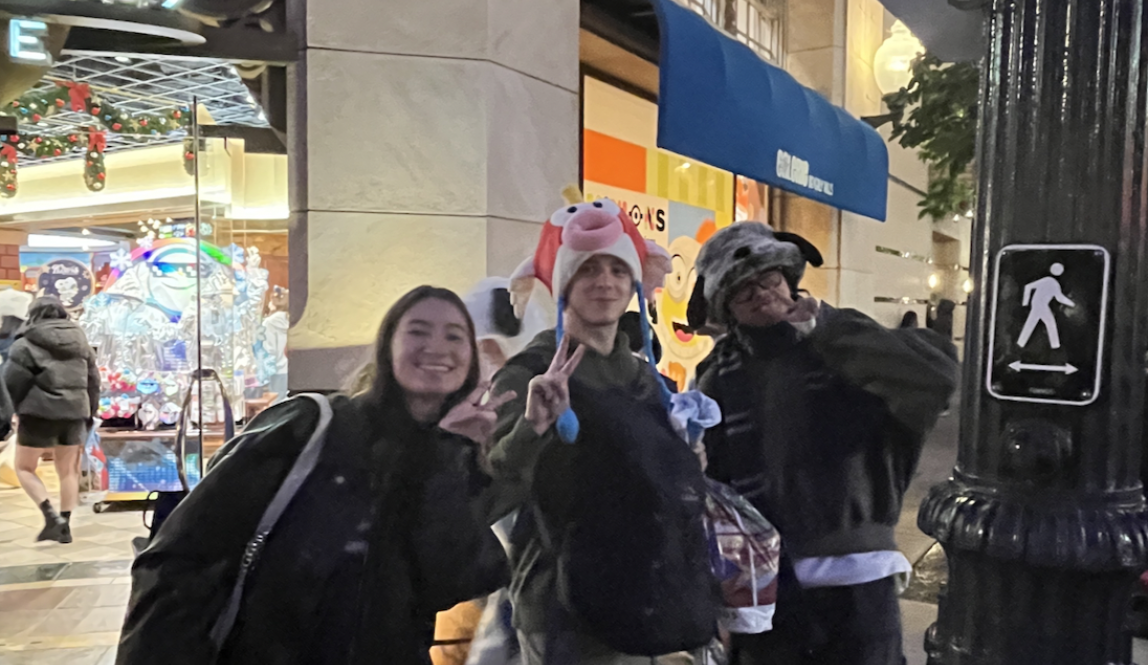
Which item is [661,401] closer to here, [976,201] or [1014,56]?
[976,201]

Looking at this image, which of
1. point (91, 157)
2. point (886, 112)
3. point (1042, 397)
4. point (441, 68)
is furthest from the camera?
point (91, 157)

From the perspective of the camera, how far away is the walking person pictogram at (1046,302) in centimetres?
164

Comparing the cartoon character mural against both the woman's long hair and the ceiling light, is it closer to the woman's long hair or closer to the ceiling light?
the woman's long hair

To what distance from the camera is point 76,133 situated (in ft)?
13.9

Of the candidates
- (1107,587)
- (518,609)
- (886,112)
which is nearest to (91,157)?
(518,609)

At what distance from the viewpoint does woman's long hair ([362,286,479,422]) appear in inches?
89.8

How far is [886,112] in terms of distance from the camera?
3.63 m

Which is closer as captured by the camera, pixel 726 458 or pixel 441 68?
pixel 441 68

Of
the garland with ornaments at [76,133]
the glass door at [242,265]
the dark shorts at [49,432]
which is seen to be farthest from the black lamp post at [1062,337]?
the dark shorts at [49,432]

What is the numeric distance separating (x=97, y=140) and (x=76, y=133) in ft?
0.34

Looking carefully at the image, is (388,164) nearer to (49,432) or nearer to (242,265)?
(242,265)

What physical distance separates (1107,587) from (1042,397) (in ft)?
1.43

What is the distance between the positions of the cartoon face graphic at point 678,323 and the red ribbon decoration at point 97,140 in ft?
10.9

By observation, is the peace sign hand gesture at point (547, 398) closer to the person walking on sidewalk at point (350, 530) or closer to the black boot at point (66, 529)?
the person walking on sidewalk at point (350, 530)
